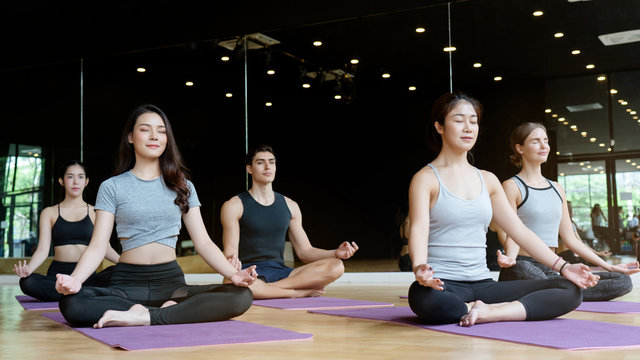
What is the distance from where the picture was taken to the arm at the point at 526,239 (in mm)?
2426

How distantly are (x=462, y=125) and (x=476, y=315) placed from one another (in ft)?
2.41

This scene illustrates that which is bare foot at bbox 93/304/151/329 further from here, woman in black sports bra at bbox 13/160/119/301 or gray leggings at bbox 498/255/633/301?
woman in black sports bra at bbox 13/160/119/301

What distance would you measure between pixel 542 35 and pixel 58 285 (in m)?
4.83

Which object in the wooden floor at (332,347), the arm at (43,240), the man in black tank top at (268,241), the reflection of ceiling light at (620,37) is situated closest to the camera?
the wooden floor at (332,347)

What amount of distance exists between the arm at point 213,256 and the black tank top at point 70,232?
1.92 m

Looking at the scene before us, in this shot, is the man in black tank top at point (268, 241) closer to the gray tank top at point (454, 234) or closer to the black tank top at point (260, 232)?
the black tank top at point (260, 232)

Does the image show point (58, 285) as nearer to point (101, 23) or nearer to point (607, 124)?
point (607, 124)

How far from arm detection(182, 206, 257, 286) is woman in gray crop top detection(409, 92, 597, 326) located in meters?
0.64

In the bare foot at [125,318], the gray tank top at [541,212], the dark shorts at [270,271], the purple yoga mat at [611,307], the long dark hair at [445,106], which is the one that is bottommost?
the purple yoga mat at [611,307]

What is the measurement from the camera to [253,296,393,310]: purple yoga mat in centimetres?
342

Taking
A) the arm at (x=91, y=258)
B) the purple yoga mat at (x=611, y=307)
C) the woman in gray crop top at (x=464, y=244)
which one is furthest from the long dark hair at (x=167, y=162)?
the purple yoga mat at (x=611, y=307)

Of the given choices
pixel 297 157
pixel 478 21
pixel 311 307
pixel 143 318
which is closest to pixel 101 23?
pixel 297 157

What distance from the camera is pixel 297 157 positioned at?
6629 mm

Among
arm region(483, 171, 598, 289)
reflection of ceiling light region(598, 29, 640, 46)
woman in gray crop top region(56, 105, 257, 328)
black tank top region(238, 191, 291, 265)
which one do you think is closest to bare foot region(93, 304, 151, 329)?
woman in gray crop top region(56, 105, 257, 328)
